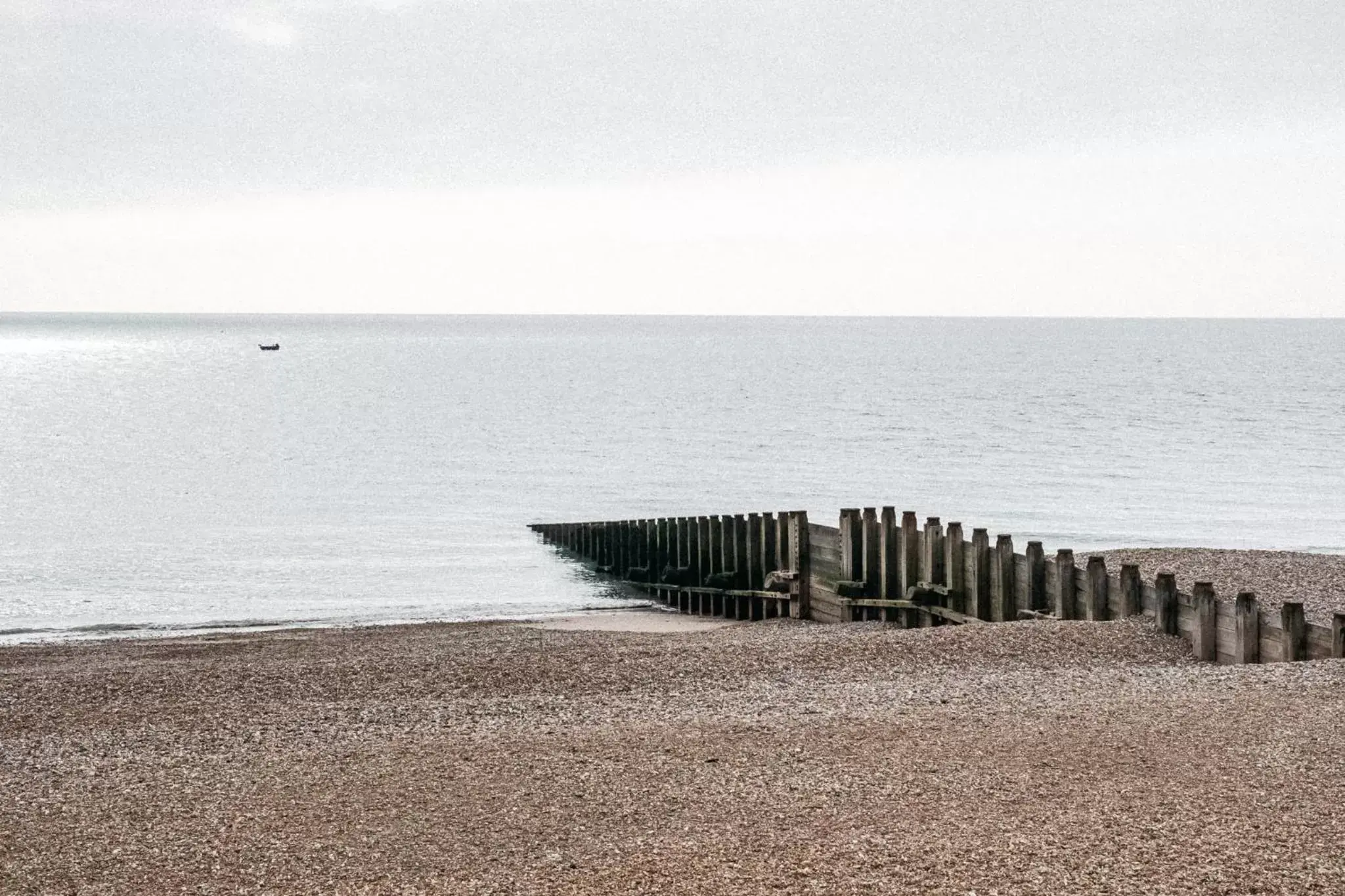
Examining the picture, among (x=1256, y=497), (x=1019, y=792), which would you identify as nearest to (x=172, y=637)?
(x=1019, y=792)

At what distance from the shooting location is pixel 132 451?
195ft

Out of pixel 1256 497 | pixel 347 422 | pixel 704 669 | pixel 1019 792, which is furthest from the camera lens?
pixel 347 422

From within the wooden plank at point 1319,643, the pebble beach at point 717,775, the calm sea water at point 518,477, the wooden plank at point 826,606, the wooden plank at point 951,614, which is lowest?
the calm sea water at point 518,477

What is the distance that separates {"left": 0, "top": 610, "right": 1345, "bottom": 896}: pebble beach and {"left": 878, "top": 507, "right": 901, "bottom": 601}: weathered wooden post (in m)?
3.64

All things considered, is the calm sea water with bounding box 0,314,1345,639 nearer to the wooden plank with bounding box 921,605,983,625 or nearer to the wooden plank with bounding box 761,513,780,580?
the wooden plank with bounding box 761,513,780,580

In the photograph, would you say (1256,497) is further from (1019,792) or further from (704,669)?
(1019,792)

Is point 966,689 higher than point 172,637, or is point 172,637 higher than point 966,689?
point 966,689

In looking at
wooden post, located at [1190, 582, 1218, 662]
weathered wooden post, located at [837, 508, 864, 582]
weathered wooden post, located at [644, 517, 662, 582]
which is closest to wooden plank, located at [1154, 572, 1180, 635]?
wooden post, located at [1190, 582, 1218, 662]

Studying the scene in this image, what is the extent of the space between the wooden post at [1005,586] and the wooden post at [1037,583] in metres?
0.28

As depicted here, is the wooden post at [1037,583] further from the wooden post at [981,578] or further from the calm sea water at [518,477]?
the calm sea water at [518,477]

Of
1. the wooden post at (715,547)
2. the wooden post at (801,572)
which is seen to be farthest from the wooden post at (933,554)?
the wooden post at (715,547)

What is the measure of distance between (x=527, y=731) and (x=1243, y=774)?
4.94 metres

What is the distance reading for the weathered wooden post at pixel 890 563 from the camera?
18.6 m

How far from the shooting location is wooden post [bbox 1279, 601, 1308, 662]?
12688 millimetres
